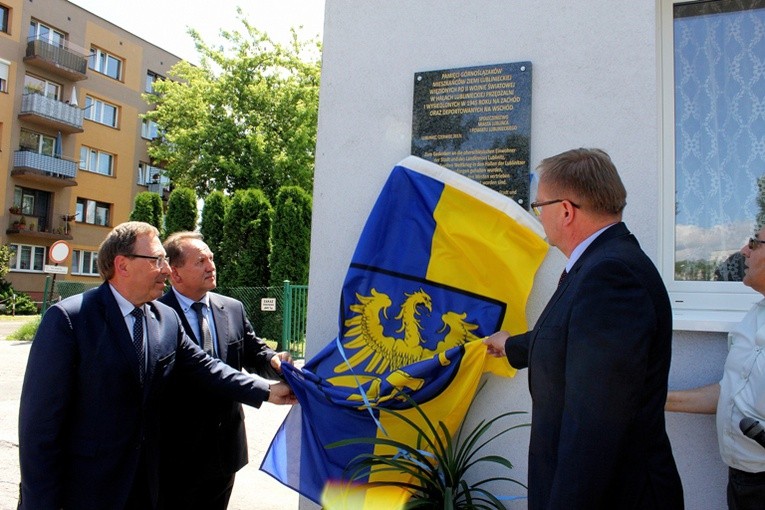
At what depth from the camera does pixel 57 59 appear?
29875 mm

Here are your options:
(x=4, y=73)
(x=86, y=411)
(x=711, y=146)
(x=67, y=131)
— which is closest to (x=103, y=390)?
(x=86, y=411)

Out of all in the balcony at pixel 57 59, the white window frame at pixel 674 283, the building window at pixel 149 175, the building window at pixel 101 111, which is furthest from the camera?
the building window at pixel 149 175

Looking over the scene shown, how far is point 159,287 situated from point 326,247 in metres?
1.14

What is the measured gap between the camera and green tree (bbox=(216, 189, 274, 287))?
17.0m

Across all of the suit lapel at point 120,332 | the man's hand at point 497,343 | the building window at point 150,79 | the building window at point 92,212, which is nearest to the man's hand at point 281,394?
the suit lapel at point 120,332

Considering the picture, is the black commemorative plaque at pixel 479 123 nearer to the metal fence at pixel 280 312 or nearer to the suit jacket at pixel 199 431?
the suit jacket at pixel 199 431

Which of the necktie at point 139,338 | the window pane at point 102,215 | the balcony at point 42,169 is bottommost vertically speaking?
the necktie at point 139,338

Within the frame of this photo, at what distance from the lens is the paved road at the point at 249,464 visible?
16.3 ft

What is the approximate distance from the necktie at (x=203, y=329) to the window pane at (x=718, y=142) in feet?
8.60

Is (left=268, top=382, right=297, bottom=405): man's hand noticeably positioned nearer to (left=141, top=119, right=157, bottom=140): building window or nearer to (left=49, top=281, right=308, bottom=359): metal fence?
(left=49, top=281, right=308, bottom=359): metal fence

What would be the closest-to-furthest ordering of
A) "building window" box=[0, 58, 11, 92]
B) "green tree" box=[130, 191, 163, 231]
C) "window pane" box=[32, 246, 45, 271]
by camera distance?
"green tree" box=[130, 191, 163, 231]
"building window" box=[0, 58, 11, 92]
"window pane" box=[32, 246, 45, 271]

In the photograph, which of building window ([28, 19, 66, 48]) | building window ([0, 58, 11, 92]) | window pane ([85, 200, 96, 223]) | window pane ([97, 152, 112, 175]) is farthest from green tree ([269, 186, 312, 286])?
building window ([28, 19, 66, 48])

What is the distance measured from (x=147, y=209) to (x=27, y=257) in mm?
12122

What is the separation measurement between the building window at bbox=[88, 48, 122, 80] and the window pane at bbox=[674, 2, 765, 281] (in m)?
35.5
